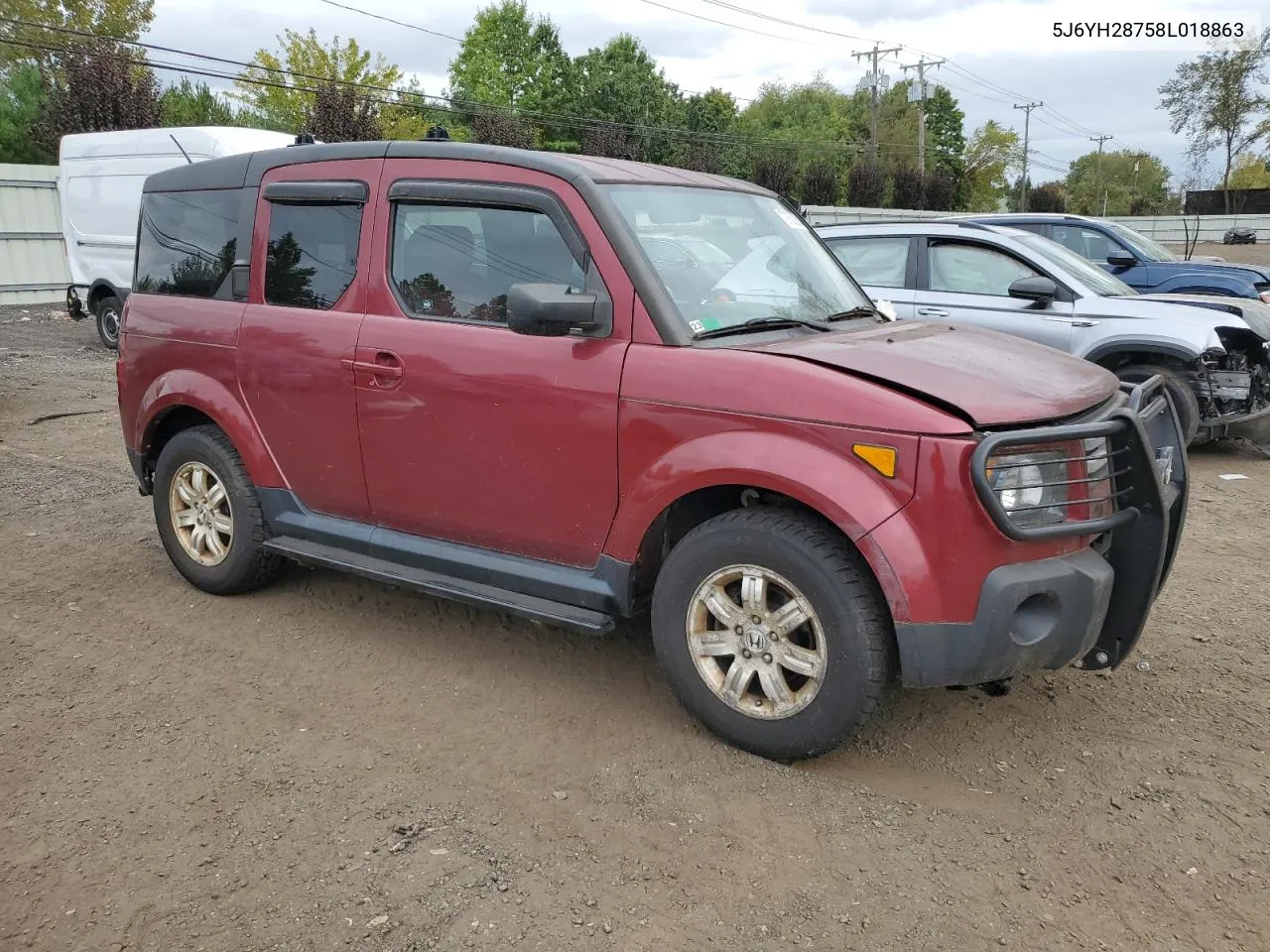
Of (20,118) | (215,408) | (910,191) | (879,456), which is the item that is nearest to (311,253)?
(215,408)

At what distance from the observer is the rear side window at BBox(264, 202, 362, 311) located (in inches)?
167

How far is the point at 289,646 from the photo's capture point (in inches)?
173

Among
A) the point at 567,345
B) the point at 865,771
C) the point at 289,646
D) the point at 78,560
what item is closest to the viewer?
the point at 865,771

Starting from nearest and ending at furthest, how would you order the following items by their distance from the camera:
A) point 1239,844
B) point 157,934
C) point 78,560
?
1. point 157,934
2. point 1239,844
3. point 78,560

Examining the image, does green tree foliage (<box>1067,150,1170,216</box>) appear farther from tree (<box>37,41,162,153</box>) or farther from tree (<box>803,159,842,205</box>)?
tree (<box>37,41,162,153</box>)

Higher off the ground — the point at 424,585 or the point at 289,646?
the point at 424,585

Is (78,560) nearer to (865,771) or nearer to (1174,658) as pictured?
(865,771)

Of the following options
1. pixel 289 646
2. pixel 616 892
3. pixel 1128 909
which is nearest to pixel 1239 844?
pixel 1128 909

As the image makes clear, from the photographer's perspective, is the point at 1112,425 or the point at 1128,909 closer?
the point at 1128,909

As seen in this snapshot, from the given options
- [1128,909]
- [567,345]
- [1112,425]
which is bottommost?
[1128,909]

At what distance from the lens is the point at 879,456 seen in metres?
3.01

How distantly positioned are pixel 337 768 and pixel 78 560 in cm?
296

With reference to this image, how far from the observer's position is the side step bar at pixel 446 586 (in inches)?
142

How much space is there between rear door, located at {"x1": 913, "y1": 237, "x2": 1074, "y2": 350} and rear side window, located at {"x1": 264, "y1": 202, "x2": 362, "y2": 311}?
4949 mm
